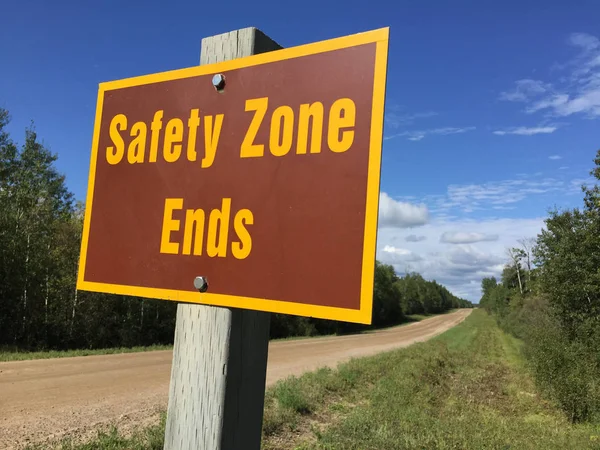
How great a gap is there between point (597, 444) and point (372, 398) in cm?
474

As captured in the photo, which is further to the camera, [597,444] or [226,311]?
[597,444]

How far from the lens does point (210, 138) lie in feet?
5.40

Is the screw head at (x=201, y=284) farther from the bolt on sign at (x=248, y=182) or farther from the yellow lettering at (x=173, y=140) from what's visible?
the yellow lettering at (x=173, y=140)

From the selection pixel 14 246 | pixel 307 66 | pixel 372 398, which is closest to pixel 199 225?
pixel 307 66

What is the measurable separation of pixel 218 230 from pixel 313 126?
50 centimetres

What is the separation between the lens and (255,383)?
160 centimetres

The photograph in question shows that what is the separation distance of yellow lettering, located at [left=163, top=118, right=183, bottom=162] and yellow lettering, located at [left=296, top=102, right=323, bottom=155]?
1.76 feet

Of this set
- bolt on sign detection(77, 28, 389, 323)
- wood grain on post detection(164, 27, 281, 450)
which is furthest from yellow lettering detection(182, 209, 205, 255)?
wood grain on post detection(164, 27, 281, 450)

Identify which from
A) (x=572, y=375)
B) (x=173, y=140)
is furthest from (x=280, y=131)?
(x=572, y=375)

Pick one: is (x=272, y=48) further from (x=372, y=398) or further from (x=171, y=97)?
A: (x=372, y=398)

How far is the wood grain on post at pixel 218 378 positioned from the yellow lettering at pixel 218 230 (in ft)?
0.37

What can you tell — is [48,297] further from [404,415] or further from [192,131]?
[192,131]

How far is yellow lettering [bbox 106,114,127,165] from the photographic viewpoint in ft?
6.15

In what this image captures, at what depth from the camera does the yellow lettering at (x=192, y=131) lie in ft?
5.49
